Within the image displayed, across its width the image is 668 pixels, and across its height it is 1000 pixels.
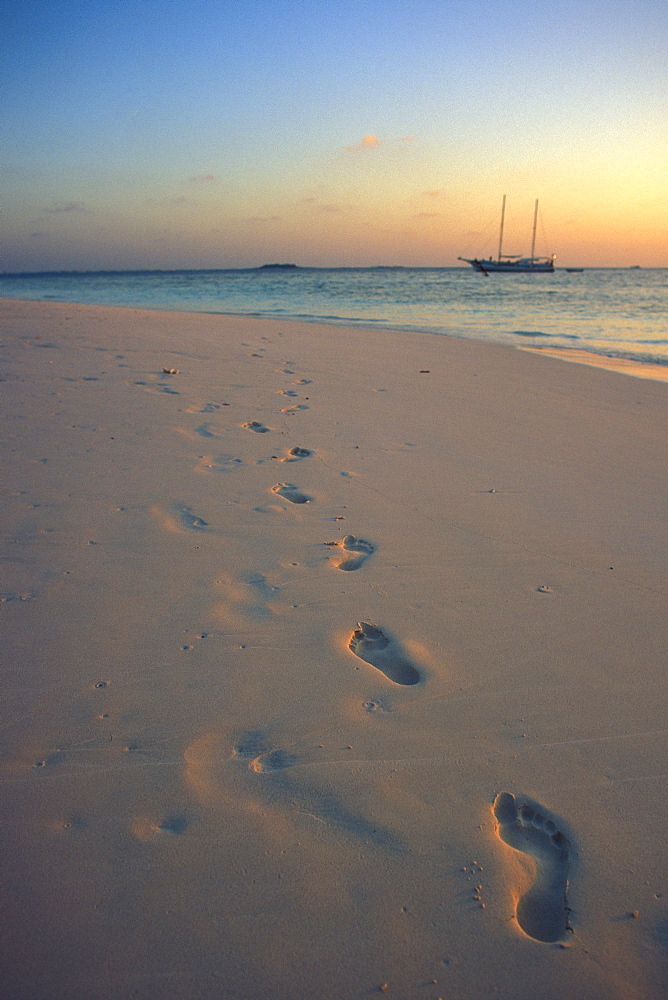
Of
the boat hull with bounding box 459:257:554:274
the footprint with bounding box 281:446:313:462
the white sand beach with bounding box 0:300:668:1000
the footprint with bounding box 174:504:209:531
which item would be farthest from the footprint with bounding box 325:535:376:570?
the boat hull with bounding box 459:257:554:274

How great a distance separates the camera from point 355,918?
3.98 ft

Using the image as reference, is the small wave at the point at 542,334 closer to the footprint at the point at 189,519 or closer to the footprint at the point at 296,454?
the footprint at the point at 296,454

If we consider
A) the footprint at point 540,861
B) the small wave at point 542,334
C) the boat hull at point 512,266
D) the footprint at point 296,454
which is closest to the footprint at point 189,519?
the footprint at point 296,454

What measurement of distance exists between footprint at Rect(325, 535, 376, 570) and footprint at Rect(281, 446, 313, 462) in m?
1.08

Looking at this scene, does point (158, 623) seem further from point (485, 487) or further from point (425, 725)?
point (485, 487)

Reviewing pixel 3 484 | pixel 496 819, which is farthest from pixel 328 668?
pixel 3 484

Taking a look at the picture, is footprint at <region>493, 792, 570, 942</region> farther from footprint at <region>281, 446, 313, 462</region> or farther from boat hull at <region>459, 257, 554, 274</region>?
boat hull at <region>459, 257, 554, 274</region>

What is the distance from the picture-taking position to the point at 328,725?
1.70m

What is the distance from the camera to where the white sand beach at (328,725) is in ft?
3.84

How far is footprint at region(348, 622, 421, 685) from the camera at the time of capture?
1915 millimetres

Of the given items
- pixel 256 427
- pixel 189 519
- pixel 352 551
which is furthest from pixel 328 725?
pixel 256 427

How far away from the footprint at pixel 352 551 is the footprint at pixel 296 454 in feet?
3.53

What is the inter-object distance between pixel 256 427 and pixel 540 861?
3.44m

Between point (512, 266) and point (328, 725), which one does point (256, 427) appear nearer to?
point (328, 725)
